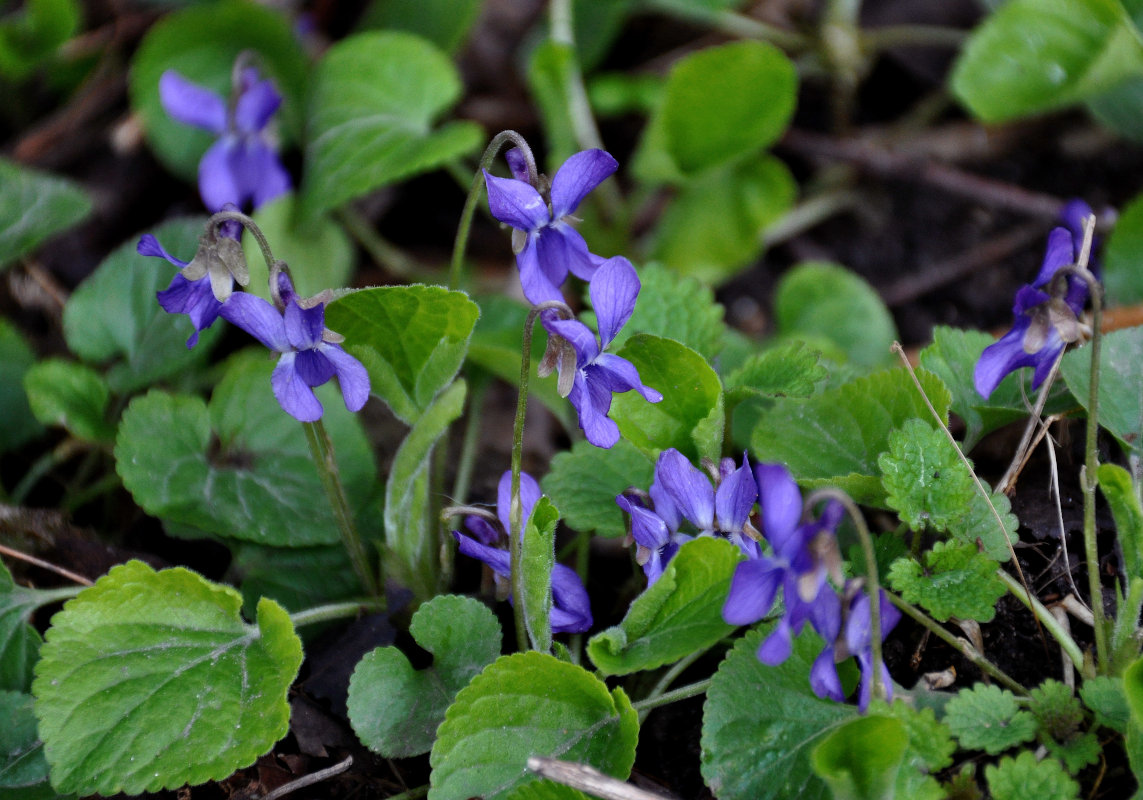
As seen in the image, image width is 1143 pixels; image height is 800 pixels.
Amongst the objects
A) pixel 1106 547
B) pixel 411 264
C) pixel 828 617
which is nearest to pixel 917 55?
pixel 411 264

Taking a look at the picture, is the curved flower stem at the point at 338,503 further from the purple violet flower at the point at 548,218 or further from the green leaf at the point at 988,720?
the green leaf at the point at 988,720

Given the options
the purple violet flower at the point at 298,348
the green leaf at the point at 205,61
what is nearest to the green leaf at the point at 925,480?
the purple violet flower at the point at 298,348

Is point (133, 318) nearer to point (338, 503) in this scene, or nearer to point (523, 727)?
point (338, 503)

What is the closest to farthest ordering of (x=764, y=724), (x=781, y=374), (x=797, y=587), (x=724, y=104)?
(x=797, y=587) < (x=764, y=724) < (x=781, y=374) < (x=724, y=104)

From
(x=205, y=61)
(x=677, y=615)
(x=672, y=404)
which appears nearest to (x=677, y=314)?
(x=672, y=404)

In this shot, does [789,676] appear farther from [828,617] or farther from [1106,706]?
[1106,706]

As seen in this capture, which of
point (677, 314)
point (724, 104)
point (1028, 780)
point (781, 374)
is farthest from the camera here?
point (724, 104)

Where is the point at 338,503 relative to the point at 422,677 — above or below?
above
